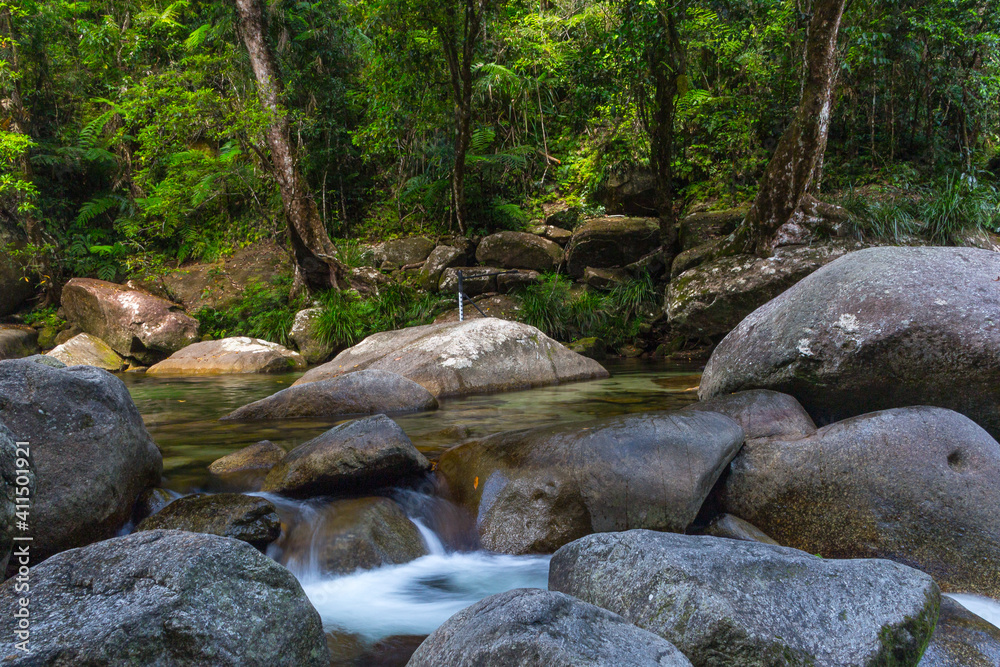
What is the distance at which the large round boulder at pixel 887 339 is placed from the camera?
363 cm

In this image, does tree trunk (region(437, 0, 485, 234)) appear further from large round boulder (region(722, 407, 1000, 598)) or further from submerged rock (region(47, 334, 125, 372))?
large round boulder (region(722, 407, 1000, 598))

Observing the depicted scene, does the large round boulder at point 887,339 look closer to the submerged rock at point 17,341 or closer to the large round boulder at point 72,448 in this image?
the large round boulder at point 72,448

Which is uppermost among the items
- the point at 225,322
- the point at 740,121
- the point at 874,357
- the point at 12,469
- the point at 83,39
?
the point at 83,39

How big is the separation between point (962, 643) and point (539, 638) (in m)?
1.60

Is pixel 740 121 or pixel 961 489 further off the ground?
pixel 740 121

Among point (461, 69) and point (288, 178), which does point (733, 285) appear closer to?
point (461, 69)

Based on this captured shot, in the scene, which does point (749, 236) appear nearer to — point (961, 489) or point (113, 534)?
point (961, 489)

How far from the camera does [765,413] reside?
382 cm

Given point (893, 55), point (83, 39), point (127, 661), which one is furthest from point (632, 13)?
point (83, 39)

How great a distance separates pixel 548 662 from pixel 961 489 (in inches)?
98.0

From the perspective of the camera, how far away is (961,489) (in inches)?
A: 118

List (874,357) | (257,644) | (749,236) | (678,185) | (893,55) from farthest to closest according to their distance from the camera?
1. (678,185)
2. (893,55)
3. (749,236)
4. (874,357)
5. (257,644)

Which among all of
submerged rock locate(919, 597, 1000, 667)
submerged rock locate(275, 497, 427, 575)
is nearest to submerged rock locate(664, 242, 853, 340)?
submerged rock locate(275, 497, 427, 575)

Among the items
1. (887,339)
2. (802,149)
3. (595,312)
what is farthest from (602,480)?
(595,312)
